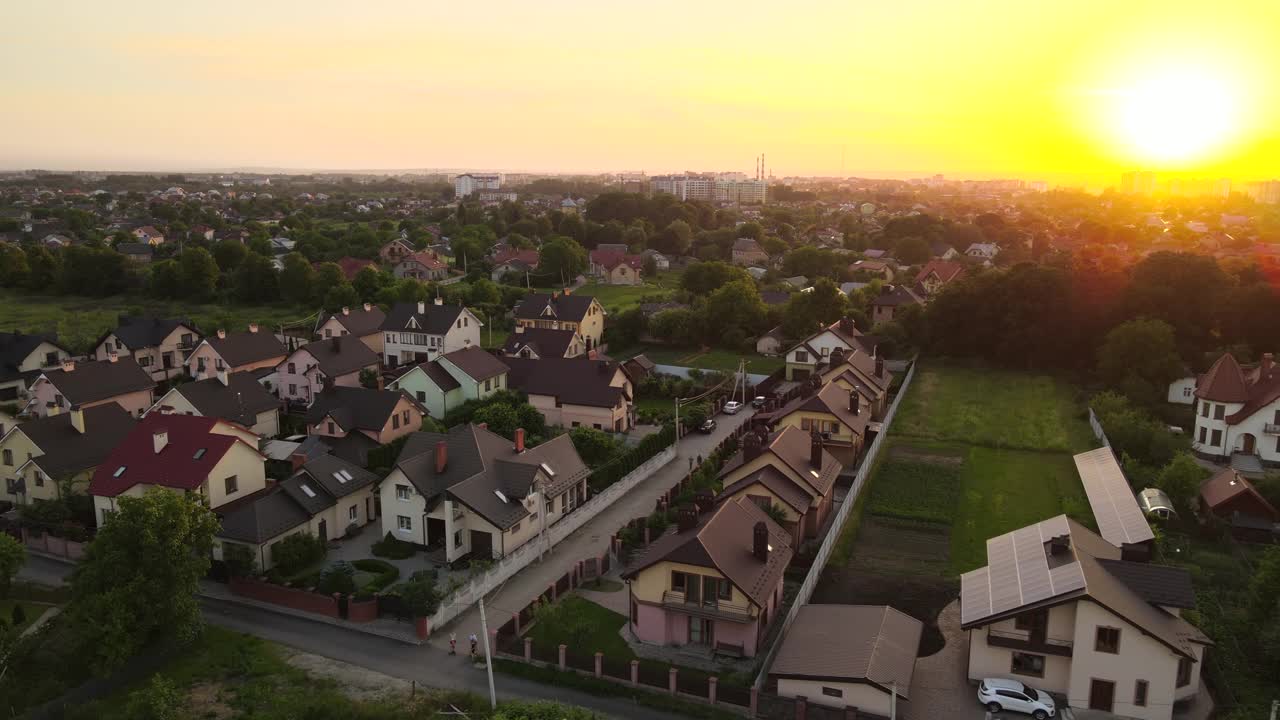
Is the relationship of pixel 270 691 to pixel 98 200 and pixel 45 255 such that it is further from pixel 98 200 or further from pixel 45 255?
pixel 98 200

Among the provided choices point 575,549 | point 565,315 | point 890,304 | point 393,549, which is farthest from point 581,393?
point 890,304

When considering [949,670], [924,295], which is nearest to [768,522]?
[949,670]

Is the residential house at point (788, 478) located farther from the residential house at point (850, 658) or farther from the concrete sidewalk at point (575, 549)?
the residential house at point (850, 658)

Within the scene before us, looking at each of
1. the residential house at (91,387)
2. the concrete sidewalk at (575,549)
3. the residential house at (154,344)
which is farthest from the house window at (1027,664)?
the residential house at (154,344)

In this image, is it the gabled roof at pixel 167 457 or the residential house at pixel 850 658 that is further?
the gabled roof at pixel 167 457

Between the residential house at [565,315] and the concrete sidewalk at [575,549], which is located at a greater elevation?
the residential house at [565,315]

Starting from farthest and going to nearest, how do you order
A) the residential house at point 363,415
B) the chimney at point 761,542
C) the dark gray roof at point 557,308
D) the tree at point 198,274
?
the tree at point 198,274, the dark gray roof at point 557,308, the residential house at point 363,415, the chimney at point 761,542

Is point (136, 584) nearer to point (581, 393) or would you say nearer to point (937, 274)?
point (581, 393)
